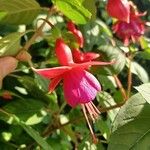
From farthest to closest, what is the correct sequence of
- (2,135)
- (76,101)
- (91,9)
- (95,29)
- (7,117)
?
(95,29) < (2,135) < (7,117) < (91,9) < (76,101)

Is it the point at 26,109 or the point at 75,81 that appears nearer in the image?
the point at 75,81

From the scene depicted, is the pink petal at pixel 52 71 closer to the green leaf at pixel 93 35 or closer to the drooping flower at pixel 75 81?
the drooping flower at pixel 75 81

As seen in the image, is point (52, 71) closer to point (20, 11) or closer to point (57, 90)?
point (20, 11)

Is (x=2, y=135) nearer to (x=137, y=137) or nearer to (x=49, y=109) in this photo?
(x=49, y=109)

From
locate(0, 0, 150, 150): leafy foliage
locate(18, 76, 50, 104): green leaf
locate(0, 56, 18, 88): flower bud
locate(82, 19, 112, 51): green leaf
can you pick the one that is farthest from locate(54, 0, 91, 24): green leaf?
locate(82, 19, 112, 51): green leaf

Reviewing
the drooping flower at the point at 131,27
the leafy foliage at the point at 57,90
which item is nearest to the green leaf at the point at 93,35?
the leafy foliage at the point at 57,90

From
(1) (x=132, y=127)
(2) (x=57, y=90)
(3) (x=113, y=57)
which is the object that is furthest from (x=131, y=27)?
(1) (x=132, y=127)

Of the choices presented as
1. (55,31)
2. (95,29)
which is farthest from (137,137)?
(95,29)
